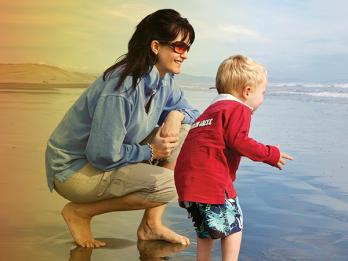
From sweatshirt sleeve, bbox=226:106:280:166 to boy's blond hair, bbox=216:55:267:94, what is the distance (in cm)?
12

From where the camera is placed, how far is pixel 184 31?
118 inches

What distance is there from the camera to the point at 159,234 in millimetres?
3119

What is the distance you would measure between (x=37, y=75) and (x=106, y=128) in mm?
10232

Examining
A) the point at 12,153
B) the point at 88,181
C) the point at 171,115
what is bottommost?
the point at 12,153

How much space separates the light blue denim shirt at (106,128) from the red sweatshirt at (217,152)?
0.41 m

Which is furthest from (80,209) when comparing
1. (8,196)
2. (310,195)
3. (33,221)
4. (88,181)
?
(310,195)

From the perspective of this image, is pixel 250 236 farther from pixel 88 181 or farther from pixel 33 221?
pixel 33 221

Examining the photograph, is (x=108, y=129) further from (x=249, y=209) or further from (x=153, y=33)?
(x=249, y=209)

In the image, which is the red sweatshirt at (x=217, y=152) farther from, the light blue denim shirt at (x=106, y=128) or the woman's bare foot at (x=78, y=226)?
the woman's bare foot at (x=78, y=226)

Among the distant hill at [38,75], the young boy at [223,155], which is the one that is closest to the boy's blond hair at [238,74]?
the young boy at [223,155]

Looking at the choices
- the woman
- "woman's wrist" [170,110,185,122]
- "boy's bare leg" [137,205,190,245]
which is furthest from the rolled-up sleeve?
"boy's bare leg" [137,205,190,245]

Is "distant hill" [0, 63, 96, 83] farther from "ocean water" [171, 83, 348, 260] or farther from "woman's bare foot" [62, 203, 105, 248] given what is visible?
"woman's bare foot" [62, 203, 105, 248]

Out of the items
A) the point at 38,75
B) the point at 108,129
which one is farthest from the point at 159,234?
the point at 38,75

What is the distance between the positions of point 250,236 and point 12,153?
255 cm
